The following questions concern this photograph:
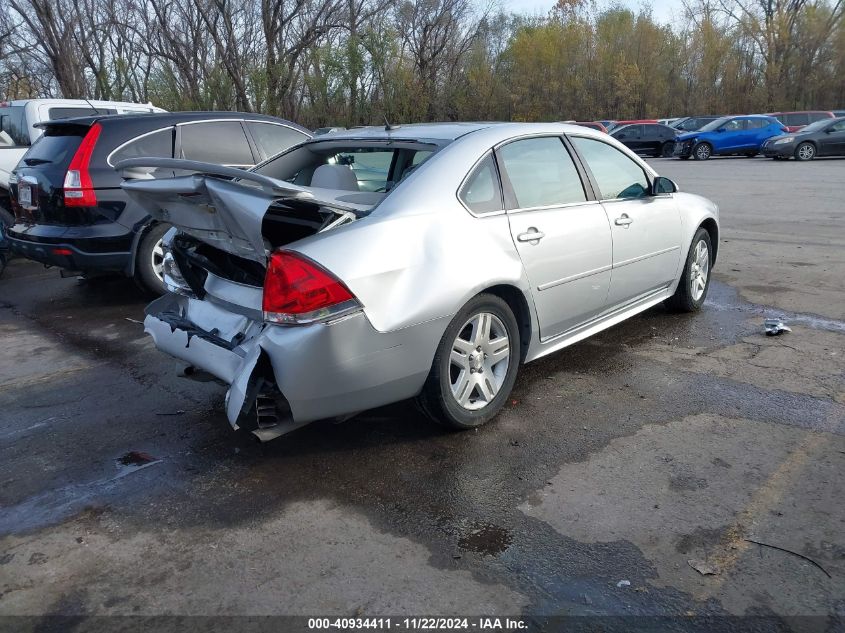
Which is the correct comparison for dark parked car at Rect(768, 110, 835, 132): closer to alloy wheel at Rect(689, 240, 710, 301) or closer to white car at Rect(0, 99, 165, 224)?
alloy wheel at Rect(689, 240, 710, 301)

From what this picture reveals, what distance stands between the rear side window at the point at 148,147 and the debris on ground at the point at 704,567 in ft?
19.5

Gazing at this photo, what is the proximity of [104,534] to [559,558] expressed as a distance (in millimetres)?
1865

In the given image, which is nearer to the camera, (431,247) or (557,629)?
(557,629)

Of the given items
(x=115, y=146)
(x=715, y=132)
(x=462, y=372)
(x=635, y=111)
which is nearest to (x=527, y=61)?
(x=635, y=111)

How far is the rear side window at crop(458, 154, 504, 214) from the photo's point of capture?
12.5 ft

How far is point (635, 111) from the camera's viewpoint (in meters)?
44.9

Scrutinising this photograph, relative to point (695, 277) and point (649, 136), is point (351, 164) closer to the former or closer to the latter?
point (695, 277)

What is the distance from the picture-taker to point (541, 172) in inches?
171

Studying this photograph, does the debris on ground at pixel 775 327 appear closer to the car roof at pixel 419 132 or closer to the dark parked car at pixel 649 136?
the car roof at pixel 419 132

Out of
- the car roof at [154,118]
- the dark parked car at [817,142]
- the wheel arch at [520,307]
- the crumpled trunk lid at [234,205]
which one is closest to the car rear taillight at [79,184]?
the car roof at [154,118]

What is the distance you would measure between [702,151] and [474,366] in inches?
1045

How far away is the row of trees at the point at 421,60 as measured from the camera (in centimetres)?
3191

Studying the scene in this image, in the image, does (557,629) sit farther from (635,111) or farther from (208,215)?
(635,111)

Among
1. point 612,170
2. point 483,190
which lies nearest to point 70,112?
point 612,170
